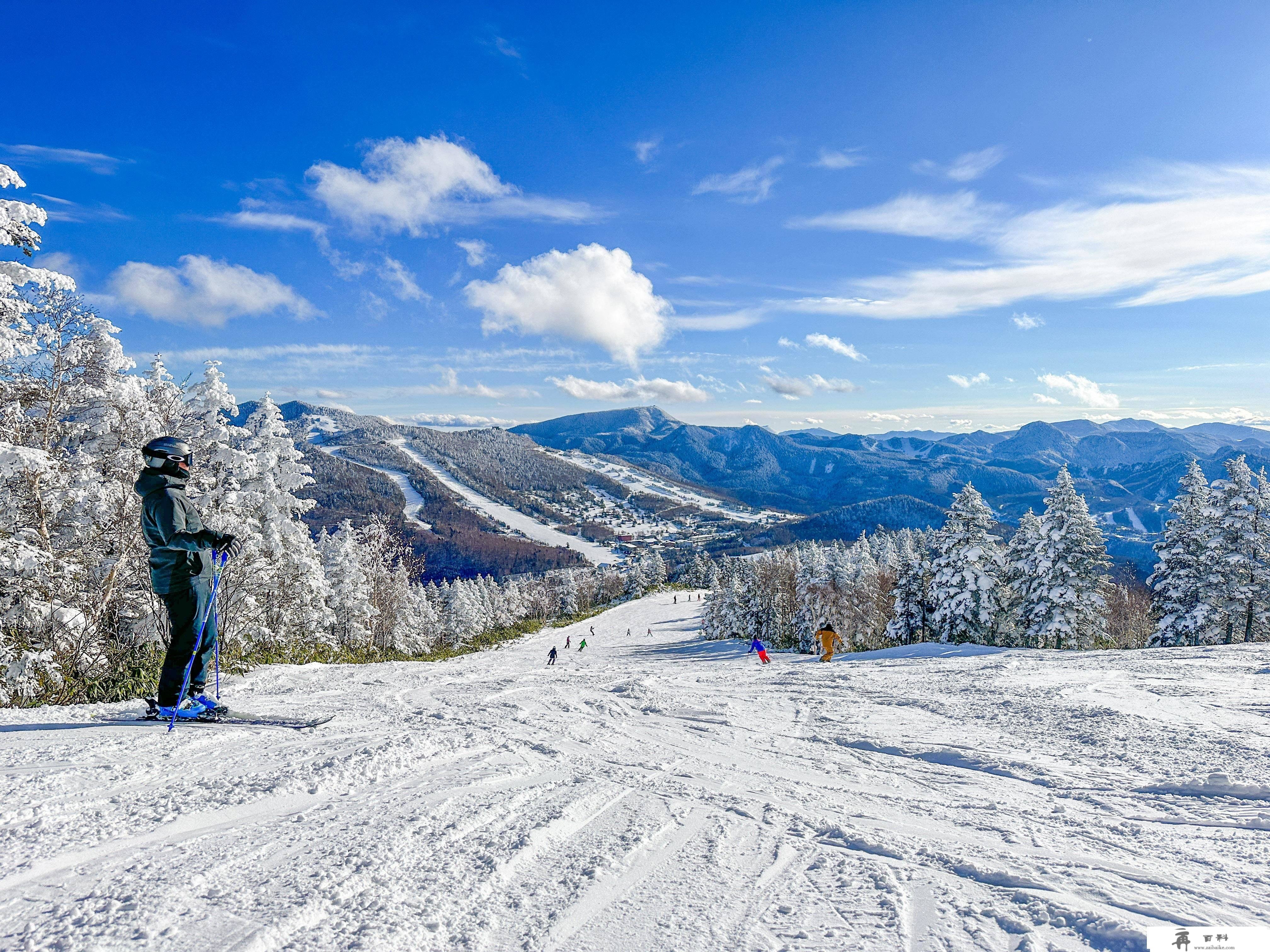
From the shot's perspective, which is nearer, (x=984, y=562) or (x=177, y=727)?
(x=177, y=727)

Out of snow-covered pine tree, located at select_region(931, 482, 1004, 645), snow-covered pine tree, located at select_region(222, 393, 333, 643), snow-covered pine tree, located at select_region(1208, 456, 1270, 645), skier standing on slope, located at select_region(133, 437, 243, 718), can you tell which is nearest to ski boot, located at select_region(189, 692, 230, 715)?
skier standing on slope, located at select_region(133, 437, 243, 718)

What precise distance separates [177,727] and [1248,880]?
687cm

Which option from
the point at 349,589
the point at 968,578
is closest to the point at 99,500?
the point at 349,589

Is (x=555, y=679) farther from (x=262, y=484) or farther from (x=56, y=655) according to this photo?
(x=262, y=484)

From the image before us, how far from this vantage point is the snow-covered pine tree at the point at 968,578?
26453mm

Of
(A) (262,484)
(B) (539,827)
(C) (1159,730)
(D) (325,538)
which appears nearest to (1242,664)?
(C) (1159,730)

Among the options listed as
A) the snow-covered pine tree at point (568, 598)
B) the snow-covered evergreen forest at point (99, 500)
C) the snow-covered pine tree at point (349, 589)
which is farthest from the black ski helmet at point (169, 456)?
the snow-covered pine tree at point (568, 598)

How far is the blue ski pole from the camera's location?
490 centimetres

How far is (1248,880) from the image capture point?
269cm

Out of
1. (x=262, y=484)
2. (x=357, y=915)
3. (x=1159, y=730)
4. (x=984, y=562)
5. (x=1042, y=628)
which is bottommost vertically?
(x=1042, y=628)

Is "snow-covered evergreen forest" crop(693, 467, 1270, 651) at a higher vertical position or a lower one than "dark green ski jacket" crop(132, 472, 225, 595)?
lower

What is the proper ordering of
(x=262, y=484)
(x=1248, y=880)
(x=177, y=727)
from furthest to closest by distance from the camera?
(x=262, y=484)
(x=177, y=727)
(x=1248, y=880)

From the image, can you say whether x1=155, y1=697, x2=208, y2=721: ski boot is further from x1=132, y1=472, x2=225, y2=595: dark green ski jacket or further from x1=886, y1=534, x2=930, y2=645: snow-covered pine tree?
x1=886, y1=534, x2=930, y2=645: snow-covered pine tree

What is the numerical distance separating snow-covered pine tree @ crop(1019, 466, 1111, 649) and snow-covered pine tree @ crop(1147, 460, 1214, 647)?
6.83ft
